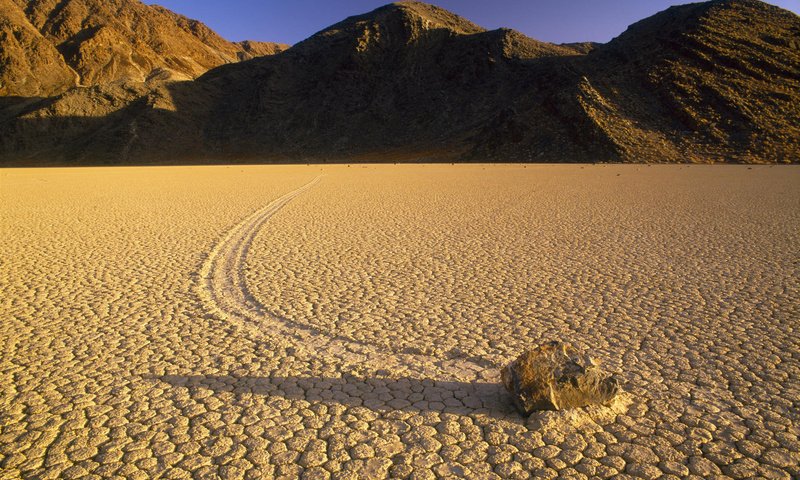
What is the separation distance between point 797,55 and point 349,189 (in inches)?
1752

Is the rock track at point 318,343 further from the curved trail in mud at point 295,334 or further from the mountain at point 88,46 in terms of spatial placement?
the mountain at point 88,46

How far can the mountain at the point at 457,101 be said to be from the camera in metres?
38.0

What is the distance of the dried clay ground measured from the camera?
2836 millimetres

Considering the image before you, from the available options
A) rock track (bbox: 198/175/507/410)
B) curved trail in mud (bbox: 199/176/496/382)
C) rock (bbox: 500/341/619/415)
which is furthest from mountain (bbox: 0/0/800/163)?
rock (bbox: 500/341/619/415)

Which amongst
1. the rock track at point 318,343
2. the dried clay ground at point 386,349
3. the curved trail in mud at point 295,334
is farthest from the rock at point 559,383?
the curved trail in mud at point 295,334

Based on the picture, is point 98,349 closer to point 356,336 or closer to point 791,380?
point 356,336

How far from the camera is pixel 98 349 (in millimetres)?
4238

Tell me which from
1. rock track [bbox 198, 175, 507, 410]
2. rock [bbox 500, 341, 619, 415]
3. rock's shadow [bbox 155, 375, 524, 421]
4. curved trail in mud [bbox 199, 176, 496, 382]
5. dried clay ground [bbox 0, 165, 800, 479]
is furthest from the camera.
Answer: curved trail in mud [bbox 199, 176, 496, 382]

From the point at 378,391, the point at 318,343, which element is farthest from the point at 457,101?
the point at 378,391

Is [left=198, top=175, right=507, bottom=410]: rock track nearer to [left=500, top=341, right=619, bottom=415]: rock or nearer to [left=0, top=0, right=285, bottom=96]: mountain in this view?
[left=500, top=341, right=619, bottom=415]: rock

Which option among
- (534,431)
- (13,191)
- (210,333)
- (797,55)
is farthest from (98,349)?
(797,55)

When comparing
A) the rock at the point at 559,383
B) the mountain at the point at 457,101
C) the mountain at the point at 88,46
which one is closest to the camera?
the rock at the point at 559,383

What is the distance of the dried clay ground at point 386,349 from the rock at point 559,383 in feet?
0.34

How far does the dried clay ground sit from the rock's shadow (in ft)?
0.06
